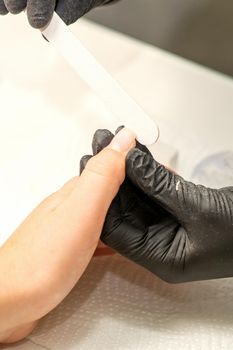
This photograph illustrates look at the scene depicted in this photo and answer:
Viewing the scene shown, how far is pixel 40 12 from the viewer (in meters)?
0.59

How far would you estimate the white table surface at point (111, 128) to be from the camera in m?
0.58

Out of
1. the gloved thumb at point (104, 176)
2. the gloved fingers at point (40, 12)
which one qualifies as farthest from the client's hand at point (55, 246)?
the gloved fingers at point (40, 12)

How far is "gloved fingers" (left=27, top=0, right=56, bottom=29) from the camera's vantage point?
0.59m

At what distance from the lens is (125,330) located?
58 centimetres

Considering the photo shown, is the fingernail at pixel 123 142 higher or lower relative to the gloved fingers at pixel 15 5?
lower

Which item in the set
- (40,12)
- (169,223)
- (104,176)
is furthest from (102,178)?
(40,12)

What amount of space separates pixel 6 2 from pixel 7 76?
0.27m

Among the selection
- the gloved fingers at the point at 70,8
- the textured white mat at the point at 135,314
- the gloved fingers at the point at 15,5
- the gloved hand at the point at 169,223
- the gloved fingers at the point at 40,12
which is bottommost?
the textured white mat at the point at 135,314

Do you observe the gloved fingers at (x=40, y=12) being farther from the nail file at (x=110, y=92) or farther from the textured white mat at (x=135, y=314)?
the textured white mat at (x=135, y=314)

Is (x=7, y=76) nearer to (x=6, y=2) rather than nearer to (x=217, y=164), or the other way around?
(x=6, y=2)

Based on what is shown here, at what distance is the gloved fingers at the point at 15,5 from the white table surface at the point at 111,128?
22cm

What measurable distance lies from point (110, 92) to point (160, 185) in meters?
0.12

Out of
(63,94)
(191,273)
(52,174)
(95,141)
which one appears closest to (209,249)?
(191,273)

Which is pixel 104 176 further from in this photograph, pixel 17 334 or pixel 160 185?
pixel 17 334
